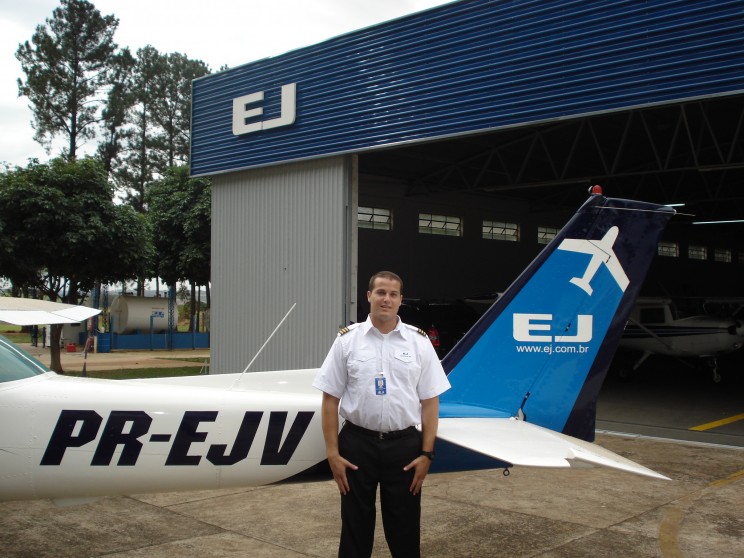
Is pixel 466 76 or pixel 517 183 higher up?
pixel 466 76

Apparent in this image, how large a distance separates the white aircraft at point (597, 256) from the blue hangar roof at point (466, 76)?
4212mm

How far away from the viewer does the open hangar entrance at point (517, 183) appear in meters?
13.6

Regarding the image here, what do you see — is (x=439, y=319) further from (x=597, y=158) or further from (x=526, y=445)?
(x=526, y=445)

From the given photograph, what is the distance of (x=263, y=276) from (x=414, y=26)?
5.06 meters

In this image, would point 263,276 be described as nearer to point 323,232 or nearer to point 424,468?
point 323,232

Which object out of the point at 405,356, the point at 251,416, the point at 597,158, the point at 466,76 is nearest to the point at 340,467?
the point at 405,356

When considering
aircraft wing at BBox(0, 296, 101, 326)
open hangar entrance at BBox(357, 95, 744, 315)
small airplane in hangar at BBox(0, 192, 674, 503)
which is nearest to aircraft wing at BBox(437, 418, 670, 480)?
small airplane in hangar at BBox(0, 192, 674, 503)

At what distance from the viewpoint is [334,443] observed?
317 cm

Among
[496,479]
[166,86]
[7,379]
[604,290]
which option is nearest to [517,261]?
[496,479]

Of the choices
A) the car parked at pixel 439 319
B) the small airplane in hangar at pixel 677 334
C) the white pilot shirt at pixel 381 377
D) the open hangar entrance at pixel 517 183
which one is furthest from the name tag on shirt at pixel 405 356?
the small airplane in hangar at pixel 677 334

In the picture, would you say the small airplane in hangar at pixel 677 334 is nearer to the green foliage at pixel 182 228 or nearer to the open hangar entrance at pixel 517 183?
the open hangar entrance at pixel 517 183

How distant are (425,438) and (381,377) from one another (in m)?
0.35

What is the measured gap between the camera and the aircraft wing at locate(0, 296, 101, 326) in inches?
140

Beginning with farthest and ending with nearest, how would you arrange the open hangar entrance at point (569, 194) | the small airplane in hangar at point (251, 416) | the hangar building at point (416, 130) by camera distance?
the open hangar entrance at point (569, 194), the hangar building at point (416, 130), the small airplane in hangar at point (251, 416)
